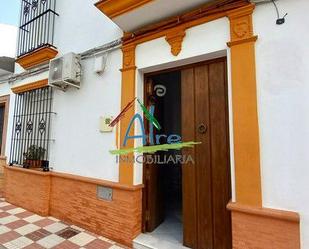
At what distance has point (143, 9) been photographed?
274 cm

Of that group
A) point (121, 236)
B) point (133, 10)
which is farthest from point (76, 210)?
point (133, 10)

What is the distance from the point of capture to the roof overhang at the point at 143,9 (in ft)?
8.57

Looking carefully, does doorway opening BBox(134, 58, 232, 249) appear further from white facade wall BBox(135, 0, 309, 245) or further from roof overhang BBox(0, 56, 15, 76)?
roof overhang BBox(0, 56, 15, 76)

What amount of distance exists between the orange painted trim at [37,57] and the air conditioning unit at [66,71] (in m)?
0.57

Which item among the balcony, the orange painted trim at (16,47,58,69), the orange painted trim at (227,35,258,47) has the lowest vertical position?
the orange painted trim at (227,35,258,47)

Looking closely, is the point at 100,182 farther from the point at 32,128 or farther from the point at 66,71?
the point at 32,128

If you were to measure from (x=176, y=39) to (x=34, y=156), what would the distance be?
12.7ft

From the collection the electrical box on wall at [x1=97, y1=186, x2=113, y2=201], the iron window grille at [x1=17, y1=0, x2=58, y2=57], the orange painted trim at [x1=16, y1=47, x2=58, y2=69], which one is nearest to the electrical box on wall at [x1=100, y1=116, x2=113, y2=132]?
the electrical box on wall at [x1=97, y1=186, x2=113, y2=201]

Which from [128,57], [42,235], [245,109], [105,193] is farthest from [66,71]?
[245,109]

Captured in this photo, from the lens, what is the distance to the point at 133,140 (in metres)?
3.09

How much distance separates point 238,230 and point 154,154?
1.65 meters

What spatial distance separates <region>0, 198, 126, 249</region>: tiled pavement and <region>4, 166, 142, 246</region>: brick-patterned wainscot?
13 centimetres

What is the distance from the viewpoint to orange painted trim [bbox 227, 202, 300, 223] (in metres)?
1.93
